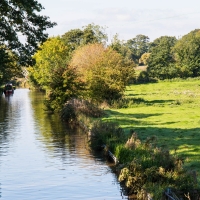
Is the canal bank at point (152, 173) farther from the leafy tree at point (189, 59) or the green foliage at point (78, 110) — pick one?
the leafy tree at point (189, 59)

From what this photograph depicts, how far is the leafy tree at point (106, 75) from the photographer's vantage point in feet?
179

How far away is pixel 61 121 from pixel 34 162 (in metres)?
20.9

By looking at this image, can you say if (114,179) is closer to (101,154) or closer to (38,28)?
(101,154)

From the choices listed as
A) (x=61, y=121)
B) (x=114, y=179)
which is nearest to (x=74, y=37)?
(x=61, y=121)

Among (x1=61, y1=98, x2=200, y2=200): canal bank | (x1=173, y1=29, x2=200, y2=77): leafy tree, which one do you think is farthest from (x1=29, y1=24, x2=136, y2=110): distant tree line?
(x1=173, y1=29, x2=200, y2=77): leafy tree

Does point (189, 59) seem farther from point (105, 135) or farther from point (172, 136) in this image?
point (105, 135)

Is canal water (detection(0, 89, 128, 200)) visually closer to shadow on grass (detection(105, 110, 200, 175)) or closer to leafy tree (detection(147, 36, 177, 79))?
shadow on grass (detection(105, 110, 200, 175))

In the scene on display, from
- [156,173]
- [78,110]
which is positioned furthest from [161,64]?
[156,173]

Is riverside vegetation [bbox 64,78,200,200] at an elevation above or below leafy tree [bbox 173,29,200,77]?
below

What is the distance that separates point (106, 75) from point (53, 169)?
32.9 meters

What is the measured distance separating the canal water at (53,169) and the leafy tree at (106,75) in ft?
57.0

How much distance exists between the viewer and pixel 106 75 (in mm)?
55062

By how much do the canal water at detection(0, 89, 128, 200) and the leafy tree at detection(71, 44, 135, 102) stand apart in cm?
1737

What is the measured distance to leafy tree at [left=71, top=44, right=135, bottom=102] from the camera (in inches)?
2149
